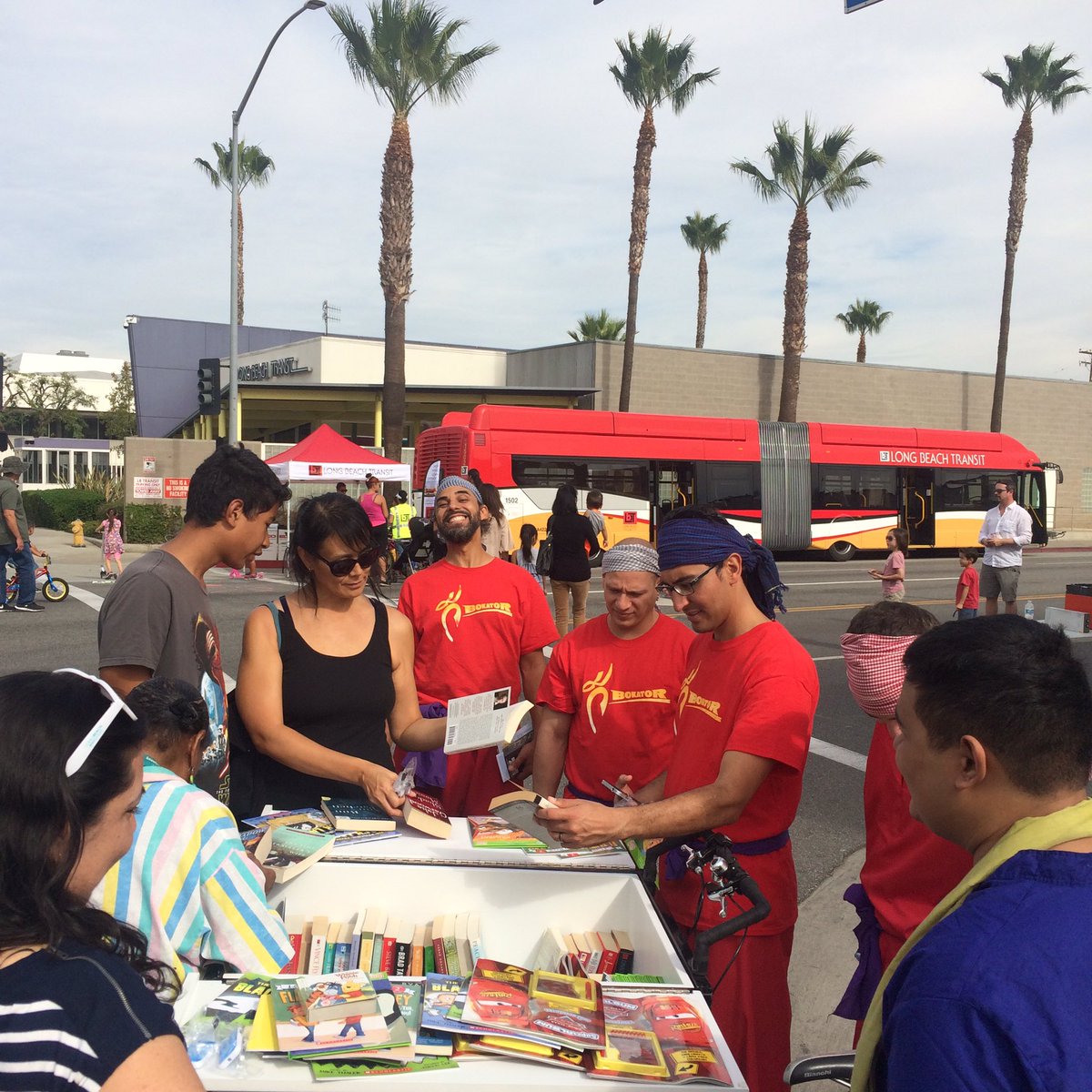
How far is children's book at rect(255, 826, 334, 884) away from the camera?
101 inches

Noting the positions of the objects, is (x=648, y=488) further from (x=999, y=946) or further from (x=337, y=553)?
(x=999, y=946)

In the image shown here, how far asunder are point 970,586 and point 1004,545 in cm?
66

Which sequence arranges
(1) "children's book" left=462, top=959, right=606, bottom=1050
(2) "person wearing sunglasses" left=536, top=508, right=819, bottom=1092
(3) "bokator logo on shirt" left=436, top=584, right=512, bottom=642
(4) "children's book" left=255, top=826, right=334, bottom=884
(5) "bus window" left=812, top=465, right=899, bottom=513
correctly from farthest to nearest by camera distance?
(5) "bus window" left=812, top=465, right=899, bottom=513 → (3) "bokator logo on shirt" left=436, top=584, right=512, bottom=642 → (2) "person wearing sunglasses" left=536, top=508, right=819, bottom=1092 → (4) "children's book" left=255, top=826, right=334, bottom=884 → (1) "children's book" left=462, top=959, right=606, bottom=1050

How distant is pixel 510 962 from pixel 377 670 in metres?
1.21

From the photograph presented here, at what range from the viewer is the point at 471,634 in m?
4.32

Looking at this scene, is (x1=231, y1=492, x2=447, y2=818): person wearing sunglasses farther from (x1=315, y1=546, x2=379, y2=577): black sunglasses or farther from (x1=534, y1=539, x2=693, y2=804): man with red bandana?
(x1=534, y1=539, x2=693, y2=804): man with red bandana

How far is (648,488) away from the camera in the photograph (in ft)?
79.8

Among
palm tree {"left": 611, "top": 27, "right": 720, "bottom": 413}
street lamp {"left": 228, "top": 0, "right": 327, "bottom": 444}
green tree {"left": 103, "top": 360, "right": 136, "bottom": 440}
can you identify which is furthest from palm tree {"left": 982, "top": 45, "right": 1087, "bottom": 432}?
green tree {"left": 103, "top": 360, "right": 136, "bottom": 440}

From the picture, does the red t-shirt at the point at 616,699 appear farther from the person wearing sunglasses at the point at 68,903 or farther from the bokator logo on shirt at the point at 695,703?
the person wearing sunglasses at the point at 68,903

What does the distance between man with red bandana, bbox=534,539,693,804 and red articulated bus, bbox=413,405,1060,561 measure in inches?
652

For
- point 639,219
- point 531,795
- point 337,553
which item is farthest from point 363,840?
point 639,219

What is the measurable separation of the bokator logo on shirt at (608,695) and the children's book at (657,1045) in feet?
4.82

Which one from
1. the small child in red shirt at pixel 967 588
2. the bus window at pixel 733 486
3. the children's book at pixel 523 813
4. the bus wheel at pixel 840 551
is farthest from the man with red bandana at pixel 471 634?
the bus wheel at pixel 840 551

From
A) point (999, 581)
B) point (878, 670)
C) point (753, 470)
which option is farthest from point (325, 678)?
point (753, 470)
